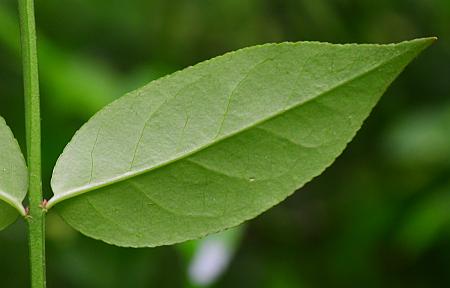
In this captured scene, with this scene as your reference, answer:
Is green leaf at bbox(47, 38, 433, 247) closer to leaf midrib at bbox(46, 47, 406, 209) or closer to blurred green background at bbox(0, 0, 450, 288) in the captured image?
leaf midrib at bbox(46, 47, 406, 209)

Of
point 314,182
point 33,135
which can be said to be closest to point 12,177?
point 33,135

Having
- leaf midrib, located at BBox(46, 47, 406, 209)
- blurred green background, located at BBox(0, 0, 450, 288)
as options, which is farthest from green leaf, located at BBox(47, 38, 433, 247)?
blurred green background, located at BBox(0, 0, 450, 288)

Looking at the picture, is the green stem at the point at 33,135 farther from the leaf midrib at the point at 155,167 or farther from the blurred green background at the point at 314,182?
the blurred green background at the point at 314,182

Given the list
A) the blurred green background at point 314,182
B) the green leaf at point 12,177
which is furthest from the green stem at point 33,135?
the blurred green background at point 314,182

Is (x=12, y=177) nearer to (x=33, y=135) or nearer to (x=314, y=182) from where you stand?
(x=33, y=135)

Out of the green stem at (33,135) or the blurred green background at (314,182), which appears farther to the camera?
the blurred green background at (314,182)

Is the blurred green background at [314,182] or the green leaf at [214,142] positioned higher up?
the blurred green background at [314,182]

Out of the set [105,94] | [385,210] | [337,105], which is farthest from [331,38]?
[337,105]
